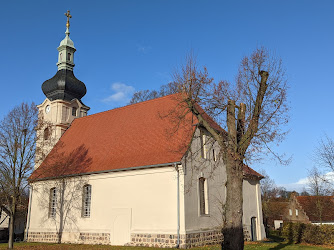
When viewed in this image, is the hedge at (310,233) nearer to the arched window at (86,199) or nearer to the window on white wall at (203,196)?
the window on white wall at (203,196)

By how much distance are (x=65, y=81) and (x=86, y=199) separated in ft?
36.0

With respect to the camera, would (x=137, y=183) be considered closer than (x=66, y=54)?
Yes

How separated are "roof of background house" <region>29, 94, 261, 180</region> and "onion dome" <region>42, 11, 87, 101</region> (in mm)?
3264

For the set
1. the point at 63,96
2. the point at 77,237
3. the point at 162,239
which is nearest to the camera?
the point at 162,239

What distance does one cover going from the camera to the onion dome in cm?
2614

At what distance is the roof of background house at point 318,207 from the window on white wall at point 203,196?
21054 mm

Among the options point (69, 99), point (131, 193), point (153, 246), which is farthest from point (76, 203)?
point (69, 99)

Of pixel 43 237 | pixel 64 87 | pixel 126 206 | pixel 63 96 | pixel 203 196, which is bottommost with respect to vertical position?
pixel 43 237

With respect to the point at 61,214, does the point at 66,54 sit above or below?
above

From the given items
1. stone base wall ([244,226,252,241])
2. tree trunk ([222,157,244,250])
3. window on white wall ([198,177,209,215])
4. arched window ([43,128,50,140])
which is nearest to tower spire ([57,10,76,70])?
arched window ([43,128,50,140])

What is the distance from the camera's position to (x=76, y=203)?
1961 cm

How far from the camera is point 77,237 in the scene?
18.8m

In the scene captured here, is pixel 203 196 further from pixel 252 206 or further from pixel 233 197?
pixel 233 197

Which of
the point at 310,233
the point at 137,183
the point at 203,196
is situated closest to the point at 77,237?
the point at 137,183
